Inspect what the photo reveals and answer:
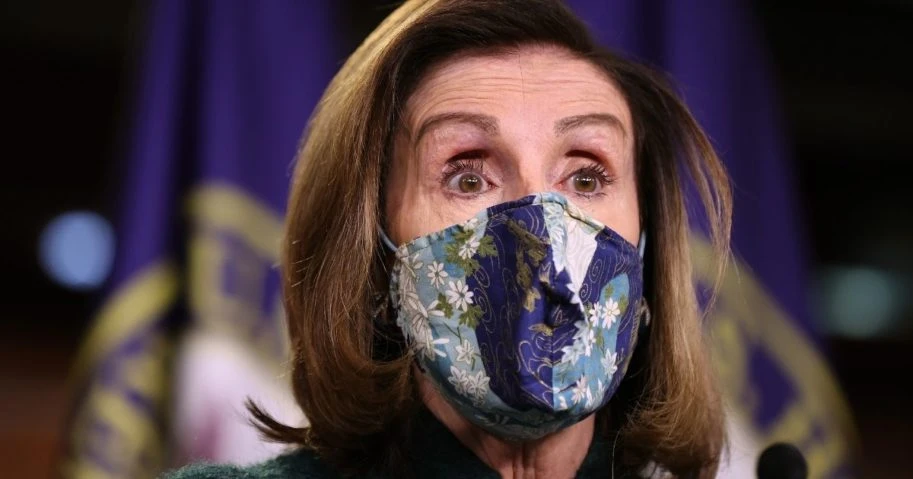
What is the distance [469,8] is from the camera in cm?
170

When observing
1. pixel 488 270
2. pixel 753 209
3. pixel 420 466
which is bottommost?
pixel 753 209

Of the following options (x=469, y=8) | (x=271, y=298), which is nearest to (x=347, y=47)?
(x=271, y=298)

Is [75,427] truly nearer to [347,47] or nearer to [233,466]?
[233,466]

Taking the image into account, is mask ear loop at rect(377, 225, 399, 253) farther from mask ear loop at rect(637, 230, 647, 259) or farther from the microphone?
the microphone

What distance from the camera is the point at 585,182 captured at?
5.41 feet

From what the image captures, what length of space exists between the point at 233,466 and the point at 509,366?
43 centimetres

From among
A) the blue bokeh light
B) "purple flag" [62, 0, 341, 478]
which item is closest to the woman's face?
"purple flag" [62, 0, 341, 478]

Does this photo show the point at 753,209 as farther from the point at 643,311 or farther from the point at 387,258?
the point at 387,258

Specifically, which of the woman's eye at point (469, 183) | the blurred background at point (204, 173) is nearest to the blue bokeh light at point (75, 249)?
the blurred background at point (204, 173)

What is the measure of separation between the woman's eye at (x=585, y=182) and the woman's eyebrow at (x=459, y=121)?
14 cm

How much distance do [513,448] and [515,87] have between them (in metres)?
0.51

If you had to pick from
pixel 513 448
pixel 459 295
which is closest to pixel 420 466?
pixel 513 448

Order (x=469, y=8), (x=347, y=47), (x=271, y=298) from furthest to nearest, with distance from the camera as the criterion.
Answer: (x=347, y=47) < (x=271, y=298) < (x=469, y=8)

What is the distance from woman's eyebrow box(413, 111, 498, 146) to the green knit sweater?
0.40 meters
